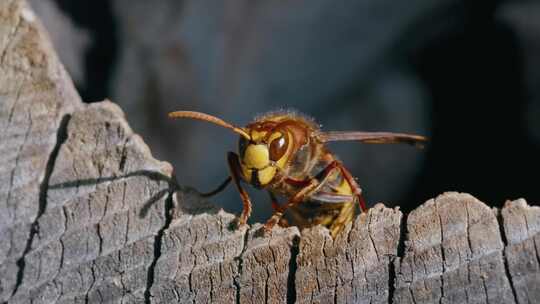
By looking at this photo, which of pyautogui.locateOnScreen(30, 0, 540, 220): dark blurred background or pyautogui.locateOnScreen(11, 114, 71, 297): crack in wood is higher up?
pyautogui.locateOnScreen(30, 0, 540, 220): dark blurred background

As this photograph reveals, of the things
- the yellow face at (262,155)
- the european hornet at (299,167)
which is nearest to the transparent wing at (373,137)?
the european hornet at (299,167)

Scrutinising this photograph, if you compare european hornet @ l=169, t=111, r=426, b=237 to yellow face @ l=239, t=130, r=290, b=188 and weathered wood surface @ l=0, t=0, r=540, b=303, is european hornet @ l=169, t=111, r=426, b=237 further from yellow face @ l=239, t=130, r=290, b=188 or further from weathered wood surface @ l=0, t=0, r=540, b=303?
weathered wood surface @ l=0, t=0, r=540, b=303

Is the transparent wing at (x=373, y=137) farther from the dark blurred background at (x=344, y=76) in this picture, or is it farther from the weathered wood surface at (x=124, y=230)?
the weathered wood surface at (x=124, y=230)

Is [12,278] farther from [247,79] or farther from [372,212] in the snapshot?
[247,79]

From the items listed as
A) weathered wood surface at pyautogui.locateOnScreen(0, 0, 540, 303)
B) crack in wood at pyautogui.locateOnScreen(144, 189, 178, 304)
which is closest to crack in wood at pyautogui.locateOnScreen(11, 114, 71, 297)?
weathered wood surface at pyautogui.locateOnScreen(0, 0, 540, 303)

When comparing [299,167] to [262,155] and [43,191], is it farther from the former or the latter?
[43,191]

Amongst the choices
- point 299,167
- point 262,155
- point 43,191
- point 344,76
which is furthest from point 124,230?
point 344,76
